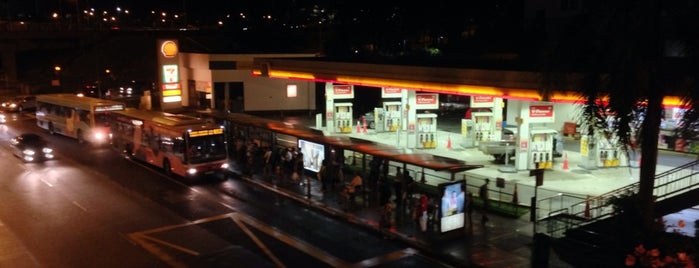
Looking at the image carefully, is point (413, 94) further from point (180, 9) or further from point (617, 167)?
point (180, 9)

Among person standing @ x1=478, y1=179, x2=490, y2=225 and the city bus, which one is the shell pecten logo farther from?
person standing @ x1=478, y1=179, x2=490, y2=225

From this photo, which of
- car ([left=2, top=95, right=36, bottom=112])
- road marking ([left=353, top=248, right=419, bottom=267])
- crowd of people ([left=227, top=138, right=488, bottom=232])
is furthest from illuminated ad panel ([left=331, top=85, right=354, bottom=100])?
car ([left=2, top=95, right=36, bottom=112])

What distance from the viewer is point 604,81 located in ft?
44.1

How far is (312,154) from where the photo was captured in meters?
25.8

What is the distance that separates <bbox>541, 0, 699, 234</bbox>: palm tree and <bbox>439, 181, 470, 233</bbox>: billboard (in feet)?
15.6

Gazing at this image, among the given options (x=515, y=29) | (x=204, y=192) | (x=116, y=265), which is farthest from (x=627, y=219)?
(x=515, y=29)

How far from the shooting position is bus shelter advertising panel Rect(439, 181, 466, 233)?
1756 centimetres

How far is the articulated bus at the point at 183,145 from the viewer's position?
25734mm

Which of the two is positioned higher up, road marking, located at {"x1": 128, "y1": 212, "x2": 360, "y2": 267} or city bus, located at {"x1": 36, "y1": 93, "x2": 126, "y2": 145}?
city bus, located at {"x1": 36, "y1": 93, "x2": 126, "y2": 145}

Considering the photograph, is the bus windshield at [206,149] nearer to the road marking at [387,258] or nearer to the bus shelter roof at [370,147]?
the bus shelter roof at [370,147]

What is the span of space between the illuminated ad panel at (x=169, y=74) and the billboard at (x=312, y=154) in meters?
26.2

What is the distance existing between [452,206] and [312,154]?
9375mm

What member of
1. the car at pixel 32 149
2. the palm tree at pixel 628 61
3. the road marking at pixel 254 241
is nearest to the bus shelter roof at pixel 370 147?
the road marking at pixel 254 241

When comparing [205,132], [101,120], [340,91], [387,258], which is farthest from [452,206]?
[101,120]
